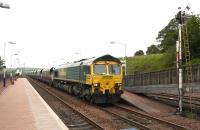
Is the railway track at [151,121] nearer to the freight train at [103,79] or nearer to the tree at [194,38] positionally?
the freight train at [103,79]

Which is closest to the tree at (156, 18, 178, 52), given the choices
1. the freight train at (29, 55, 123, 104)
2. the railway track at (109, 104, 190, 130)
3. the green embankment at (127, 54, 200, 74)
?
the green embankment at (127, 54, 200, 74)

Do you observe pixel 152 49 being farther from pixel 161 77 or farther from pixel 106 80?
pixel 106 80

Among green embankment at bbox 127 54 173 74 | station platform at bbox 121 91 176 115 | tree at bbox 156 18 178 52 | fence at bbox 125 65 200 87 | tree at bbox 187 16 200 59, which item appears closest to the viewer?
station platform at bbox 121 91 176 115

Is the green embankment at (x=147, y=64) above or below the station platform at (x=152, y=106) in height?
above

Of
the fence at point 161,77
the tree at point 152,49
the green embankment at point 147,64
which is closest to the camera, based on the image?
the fence at point 161,77

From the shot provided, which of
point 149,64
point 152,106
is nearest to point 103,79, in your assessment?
point 152,106

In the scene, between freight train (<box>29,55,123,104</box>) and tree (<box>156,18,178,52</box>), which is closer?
freight train (<box>29,55,123,104</box>)

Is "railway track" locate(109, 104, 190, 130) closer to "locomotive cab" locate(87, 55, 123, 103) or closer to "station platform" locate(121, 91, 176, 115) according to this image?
"station platform" locate(121, 91, 176, 115)

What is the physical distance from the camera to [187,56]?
68.5ft

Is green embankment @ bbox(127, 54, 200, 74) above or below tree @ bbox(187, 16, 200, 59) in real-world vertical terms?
below

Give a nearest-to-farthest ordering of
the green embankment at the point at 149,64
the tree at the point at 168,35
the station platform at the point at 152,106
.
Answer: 1. the station platform at the point at 152,106
2. the green embankment at the point at 149,64
3. the tree at the point at 168,35

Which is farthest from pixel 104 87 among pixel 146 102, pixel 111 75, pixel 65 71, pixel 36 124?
pixel 65 71

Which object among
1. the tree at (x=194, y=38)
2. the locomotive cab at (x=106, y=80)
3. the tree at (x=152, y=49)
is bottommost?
the locomotive cab at (x=106, y=80)

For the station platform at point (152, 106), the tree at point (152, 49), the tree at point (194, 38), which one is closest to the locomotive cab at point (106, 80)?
the station platform at point (152, 106)
